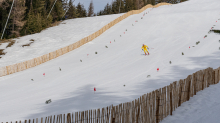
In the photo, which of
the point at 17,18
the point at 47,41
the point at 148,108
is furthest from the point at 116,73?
the point at 17,18

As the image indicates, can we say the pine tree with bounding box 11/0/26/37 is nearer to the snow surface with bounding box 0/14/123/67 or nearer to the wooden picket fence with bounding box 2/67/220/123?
the snow surface with bounding box 0/14/123/67

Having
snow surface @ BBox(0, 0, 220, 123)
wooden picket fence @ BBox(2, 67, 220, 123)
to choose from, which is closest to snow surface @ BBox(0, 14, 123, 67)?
snow surface @ BBox(0, 0, 220, 123)

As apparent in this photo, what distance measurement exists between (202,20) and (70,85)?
26.3 meters

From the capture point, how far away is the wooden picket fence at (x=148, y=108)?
20.9ft

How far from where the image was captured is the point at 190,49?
20969 millimetres

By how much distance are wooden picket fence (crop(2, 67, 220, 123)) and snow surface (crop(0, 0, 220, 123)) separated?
41 cm

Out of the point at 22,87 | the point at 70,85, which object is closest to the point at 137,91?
the point at 70,85

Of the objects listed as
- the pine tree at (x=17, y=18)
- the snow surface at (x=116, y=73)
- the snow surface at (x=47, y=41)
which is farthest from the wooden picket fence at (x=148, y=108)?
the pine tree at (x=17, y=18)

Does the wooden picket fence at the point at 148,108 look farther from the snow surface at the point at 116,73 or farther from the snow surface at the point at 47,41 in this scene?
the snow surface at the point at 47,41

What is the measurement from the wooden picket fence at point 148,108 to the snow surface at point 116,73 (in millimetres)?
413

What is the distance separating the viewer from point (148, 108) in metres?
7.11

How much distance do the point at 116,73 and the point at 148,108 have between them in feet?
30.6

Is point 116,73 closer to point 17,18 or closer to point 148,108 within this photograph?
point 148,108

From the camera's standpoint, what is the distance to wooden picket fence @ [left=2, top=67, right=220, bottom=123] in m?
6.37
